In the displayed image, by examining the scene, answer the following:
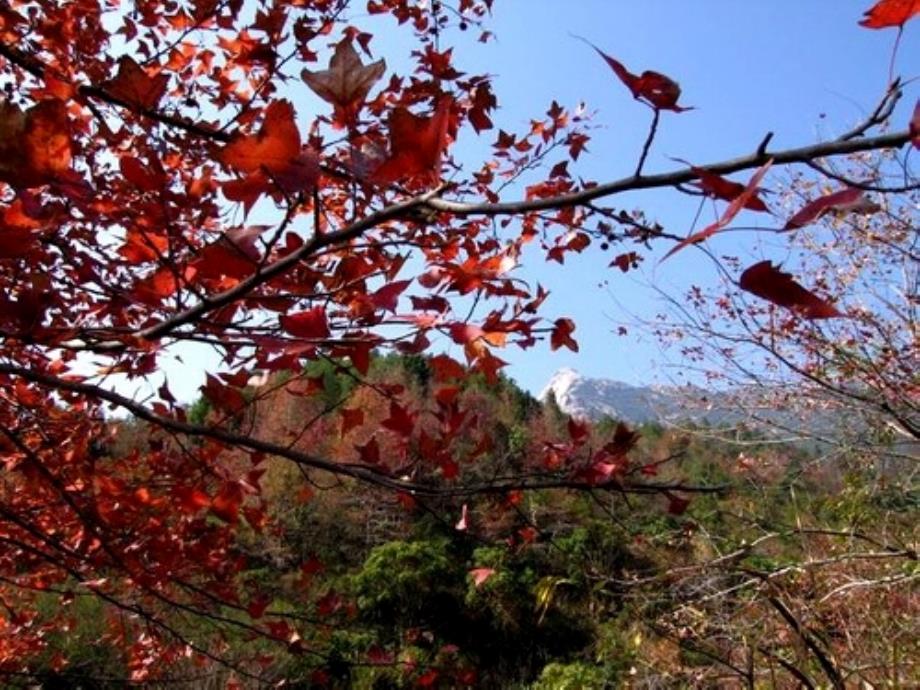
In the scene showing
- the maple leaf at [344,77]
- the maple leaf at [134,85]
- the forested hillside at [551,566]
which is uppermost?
the maple leaf at [134,85]

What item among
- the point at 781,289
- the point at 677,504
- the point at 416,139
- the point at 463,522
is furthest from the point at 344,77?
the point at 463,522

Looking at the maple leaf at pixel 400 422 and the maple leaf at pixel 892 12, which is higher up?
the maple leaf at pixel 892 12

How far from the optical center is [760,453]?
19.1 feet

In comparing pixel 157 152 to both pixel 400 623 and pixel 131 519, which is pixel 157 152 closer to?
pixel 131 519

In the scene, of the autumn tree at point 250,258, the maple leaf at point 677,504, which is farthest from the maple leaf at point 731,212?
the maple leaf at point 677,504

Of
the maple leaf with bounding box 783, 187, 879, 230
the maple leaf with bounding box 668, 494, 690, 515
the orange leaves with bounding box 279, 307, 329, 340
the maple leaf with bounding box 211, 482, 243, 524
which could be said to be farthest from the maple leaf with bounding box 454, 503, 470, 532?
the maple leaf with bounding box 783, 187, 879, 230

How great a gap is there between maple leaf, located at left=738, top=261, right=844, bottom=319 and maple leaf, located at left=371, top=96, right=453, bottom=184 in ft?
0.92

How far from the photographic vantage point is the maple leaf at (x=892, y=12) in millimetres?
582

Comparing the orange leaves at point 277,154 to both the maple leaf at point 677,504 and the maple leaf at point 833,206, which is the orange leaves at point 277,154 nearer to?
the maple leaf at point 833,206

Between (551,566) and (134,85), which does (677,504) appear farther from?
(551,566)

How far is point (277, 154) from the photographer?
60cm

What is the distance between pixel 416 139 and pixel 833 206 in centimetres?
35

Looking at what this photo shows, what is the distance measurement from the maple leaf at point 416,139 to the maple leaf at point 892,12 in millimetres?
361

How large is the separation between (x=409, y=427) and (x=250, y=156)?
36.4 inches
